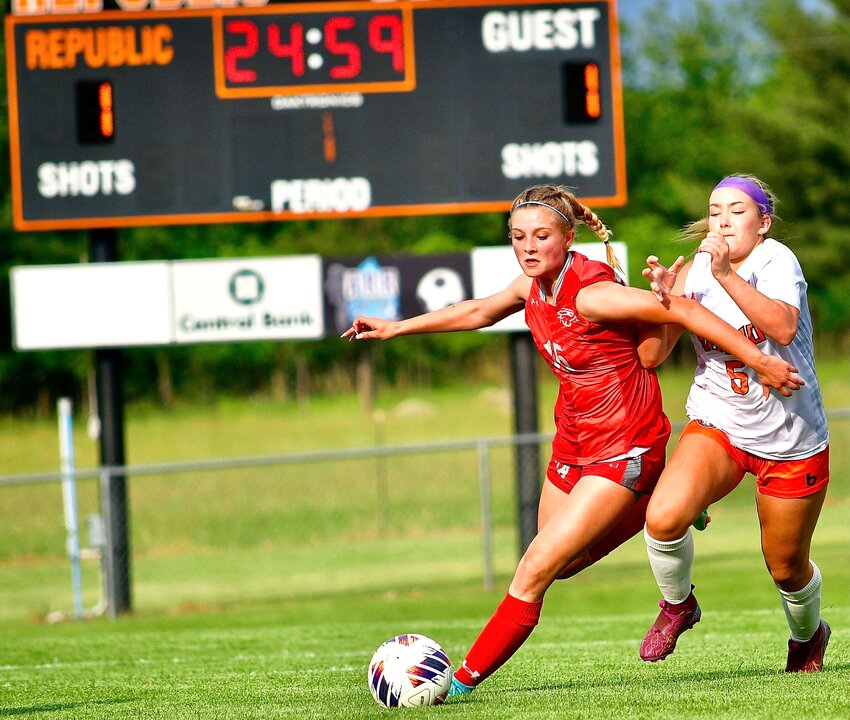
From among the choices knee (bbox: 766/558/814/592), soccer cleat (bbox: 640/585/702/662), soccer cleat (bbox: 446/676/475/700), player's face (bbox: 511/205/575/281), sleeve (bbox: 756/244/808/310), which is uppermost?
player's face (bbox: 511/205/575/281)

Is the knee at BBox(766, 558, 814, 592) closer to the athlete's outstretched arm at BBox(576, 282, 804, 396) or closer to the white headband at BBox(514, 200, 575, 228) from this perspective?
the athlete's outstretched arm at BBox(576, 282, 804, 396)

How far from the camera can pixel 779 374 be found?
4645mm

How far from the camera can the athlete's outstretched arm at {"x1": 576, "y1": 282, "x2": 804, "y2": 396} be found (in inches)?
183

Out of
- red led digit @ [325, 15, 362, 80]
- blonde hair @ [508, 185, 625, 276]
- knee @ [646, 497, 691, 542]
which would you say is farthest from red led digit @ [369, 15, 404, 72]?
knee @ [646, 497, 691, 542]

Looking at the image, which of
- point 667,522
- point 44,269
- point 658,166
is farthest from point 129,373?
point 667,522

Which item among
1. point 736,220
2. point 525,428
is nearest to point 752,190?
point 736,220

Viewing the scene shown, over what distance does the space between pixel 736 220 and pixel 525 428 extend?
319 inches

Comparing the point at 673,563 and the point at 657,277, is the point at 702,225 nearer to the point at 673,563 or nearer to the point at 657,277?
the point at 657,277

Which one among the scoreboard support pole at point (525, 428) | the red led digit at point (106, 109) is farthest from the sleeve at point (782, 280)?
the red led digit at point (106, 109)

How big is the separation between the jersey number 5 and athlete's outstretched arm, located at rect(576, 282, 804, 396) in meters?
0.28

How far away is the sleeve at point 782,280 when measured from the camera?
4.88 m

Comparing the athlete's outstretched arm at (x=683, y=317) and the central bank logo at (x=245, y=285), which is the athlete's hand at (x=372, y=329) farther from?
the central bank logo at (x=245, y=285)

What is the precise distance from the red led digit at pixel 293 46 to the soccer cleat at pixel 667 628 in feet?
25.8

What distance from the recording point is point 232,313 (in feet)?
41.9
